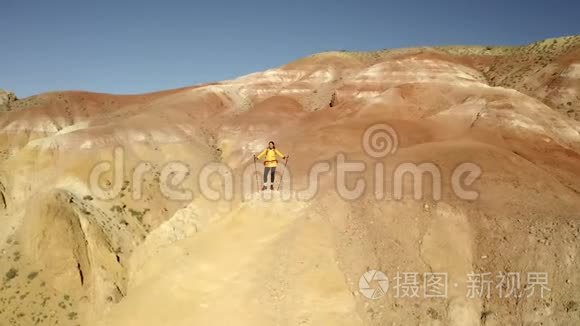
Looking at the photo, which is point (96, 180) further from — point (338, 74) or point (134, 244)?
point (338, 74)

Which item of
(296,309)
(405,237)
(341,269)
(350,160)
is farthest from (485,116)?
(296,309)

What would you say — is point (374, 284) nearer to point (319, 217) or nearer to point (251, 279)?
point (319, 217)

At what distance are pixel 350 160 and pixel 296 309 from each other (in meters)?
9.94

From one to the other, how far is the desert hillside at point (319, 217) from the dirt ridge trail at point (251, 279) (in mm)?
67

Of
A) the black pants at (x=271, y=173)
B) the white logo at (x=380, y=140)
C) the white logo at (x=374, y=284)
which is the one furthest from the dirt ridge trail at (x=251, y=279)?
the white logo at (x=380, y=140)

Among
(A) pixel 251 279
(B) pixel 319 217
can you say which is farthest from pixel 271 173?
(A) pixel 251 279

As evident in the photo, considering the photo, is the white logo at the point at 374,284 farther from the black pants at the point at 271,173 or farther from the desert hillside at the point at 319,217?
the black pants at the point at 271,173

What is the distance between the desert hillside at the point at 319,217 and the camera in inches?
555

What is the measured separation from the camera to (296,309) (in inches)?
547

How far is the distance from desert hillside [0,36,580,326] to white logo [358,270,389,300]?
12cm

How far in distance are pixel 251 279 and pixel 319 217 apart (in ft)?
13.1

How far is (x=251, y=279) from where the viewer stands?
15.3 m

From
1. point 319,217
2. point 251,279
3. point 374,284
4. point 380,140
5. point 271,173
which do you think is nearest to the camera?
point 374,284

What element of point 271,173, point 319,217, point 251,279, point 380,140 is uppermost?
point 380,140
